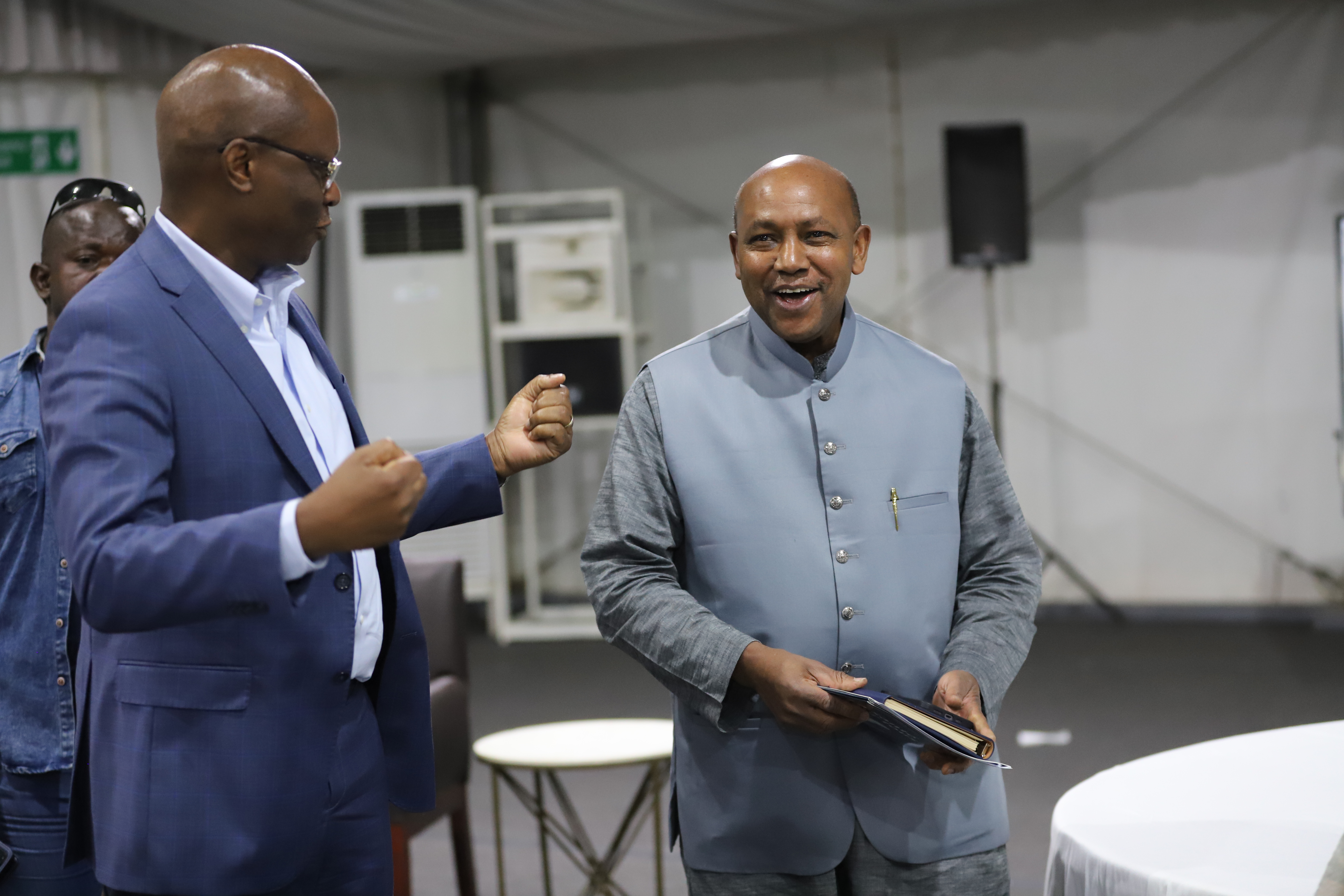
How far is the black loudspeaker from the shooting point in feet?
20.3

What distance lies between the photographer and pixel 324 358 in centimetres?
150

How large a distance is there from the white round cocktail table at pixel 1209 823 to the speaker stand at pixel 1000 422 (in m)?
4.62

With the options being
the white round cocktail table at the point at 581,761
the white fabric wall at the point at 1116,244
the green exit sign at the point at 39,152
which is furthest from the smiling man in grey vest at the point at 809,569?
the white fabric wall at the point at 1116,244

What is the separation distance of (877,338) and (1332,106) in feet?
18.5

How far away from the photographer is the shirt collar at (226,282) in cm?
131

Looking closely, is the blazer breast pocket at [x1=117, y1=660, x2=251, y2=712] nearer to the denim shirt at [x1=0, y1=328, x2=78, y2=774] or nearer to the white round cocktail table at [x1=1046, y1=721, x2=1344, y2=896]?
the denim shirt at [x1=0, y1=328, x2=78, y2=774]

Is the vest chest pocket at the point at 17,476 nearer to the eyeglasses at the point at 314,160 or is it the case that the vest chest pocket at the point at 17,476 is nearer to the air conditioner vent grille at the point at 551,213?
the eyeglasses at the point at 314,160

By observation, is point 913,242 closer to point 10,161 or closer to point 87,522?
point 10,161

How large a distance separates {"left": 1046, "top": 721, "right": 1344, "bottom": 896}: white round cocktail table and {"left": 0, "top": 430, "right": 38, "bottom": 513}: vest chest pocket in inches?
57.3

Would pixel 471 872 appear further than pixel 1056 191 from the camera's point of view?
No

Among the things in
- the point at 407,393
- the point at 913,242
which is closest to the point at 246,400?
the point at 407,393

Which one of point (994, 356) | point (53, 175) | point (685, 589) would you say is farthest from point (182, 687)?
point (994, 356)

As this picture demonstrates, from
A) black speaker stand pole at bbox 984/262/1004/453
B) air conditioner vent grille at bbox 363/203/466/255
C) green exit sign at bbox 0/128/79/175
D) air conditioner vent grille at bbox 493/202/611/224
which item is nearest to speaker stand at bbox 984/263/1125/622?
black speaker stand pole at bbox 984/262/1004/453

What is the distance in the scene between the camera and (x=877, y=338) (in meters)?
1.79
